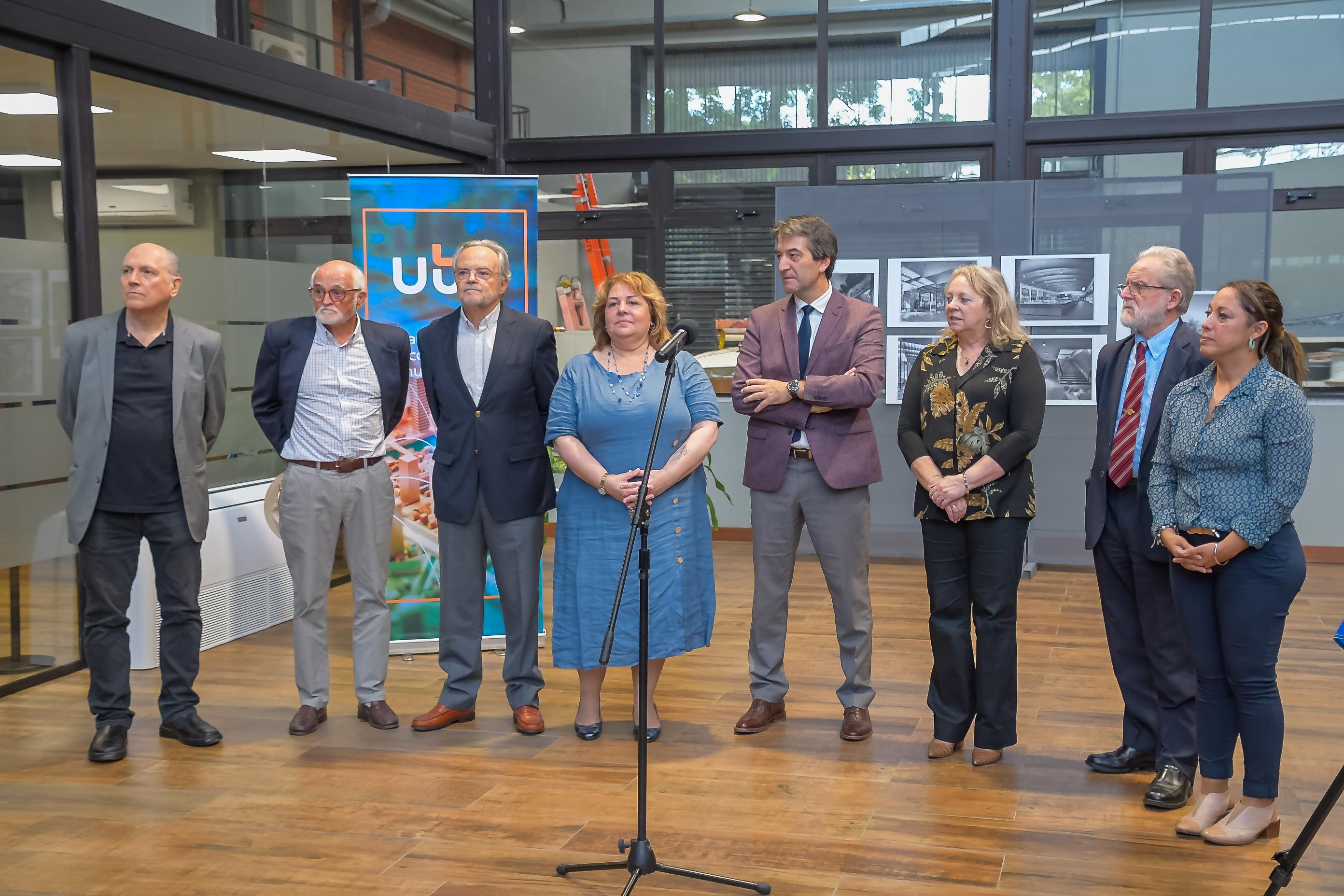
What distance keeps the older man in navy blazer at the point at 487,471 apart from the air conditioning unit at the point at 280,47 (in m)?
2.75

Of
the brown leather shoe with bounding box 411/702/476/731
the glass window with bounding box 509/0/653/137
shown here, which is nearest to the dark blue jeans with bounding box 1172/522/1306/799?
the brown leather shoe with bounding box 411/702/476/731

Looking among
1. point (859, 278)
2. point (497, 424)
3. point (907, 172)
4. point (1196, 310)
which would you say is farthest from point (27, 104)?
point (1196, 310)

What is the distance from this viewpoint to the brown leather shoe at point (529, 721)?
13.7 ft

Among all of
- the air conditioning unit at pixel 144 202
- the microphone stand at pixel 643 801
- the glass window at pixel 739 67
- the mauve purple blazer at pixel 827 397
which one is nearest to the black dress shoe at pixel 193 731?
the microphone stand at pixel 643 801

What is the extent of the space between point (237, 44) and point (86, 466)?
2665mm

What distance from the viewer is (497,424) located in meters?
4.13

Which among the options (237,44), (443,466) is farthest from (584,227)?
(443,466)

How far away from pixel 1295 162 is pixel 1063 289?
1947 millimetres

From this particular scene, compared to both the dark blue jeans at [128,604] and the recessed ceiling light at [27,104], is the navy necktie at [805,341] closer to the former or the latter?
the dark blue jeans at [128,604]

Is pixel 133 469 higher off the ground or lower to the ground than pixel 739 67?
lower

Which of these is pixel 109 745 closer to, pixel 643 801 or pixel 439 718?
pixel 439 718

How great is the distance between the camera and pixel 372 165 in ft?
25.3

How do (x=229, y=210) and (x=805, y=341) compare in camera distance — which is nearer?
(x=805, y=341)

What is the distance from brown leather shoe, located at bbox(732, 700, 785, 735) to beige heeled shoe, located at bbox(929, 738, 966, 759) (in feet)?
1.99
